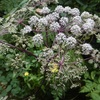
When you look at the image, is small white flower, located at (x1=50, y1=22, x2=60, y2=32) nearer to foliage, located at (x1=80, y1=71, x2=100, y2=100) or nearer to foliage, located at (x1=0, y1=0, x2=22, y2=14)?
foliage, located at (x1=80, y1=71, x2=100, y2=100)

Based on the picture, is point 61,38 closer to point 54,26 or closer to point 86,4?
point 54,26

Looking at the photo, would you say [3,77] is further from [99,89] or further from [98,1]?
[98,1]

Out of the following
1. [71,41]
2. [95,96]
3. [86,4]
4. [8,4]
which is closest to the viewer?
[71,41]

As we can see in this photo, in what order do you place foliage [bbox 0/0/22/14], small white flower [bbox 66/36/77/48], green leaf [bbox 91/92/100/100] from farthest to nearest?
foliage [bbox 0/0/22/14], green leaf [bbox 91/92/100/100], small white flower [bbox 66/36/77/48]

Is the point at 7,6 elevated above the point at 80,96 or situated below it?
above

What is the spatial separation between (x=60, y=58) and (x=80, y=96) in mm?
811

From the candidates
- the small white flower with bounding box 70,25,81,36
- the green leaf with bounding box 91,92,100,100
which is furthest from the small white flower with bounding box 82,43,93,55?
the green leaf with bounding box 91,92,100,100

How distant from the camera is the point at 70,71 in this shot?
5.15 ft

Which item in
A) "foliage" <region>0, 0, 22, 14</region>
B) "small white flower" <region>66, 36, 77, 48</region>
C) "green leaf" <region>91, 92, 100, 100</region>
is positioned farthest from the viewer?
"foliage" <region>0, 0, 22, 14</region>

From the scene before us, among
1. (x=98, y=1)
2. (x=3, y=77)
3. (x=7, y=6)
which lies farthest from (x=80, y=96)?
(x=7, y=6)

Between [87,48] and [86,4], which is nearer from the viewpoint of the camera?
[87,48]

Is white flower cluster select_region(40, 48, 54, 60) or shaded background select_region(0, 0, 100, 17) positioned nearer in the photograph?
white flower cluster select_region(40, 48, 54, 60)

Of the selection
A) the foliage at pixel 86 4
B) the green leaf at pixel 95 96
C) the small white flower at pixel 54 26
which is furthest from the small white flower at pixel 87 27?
the foliage at pixel 86 4

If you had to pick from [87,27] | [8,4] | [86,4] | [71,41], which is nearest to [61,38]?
[71,41]
